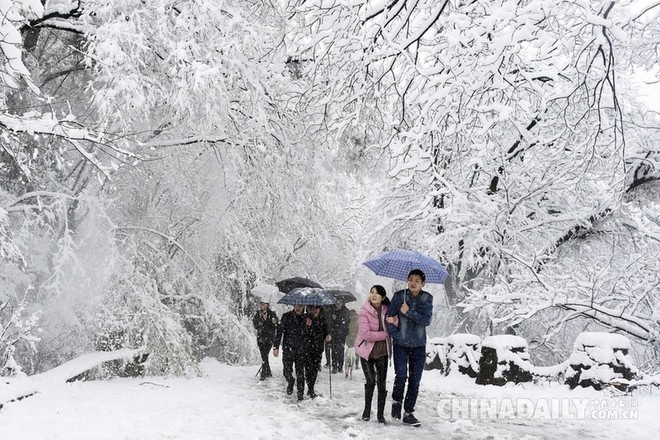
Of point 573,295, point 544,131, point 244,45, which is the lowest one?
point 573,295

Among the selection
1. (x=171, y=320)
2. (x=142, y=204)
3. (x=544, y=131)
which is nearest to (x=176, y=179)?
(x=142, y=204)

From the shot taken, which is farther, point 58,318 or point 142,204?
point 142,204

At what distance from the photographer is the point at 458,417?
23.4 feet

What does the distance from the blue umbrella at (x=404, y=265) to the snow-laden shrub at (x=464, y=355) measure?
172 inches

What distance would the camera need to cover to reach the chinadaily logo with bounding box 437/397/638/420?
6.94 m

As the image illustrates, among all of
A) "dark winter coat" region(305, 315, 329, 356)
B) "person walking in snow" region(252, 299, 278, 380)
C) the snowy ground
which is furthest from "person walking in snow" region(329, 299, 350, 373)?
"dark winter coat" region(305, 315, 329, 356)

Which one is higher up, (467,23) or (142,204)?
(467,23)

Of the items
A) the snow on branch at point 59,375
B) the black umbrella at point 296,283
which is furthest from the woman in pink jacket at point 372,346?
the black umbrella at point 296,283

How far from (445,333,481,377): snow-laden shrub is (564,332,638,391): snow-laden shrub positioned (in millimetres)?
2719

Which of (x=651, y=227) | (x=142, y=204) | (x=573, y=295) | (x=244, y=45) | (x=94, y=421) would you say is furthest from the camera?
(x=651, y=227)

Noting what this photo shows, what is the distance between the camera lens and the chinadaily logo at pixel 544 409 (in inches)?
273

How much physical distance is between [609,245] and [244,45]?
1373 centimetres

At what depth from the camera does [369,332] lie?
676cm

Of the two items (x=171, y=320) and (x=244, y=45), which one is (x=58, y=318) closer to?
(x=171, y=320)
